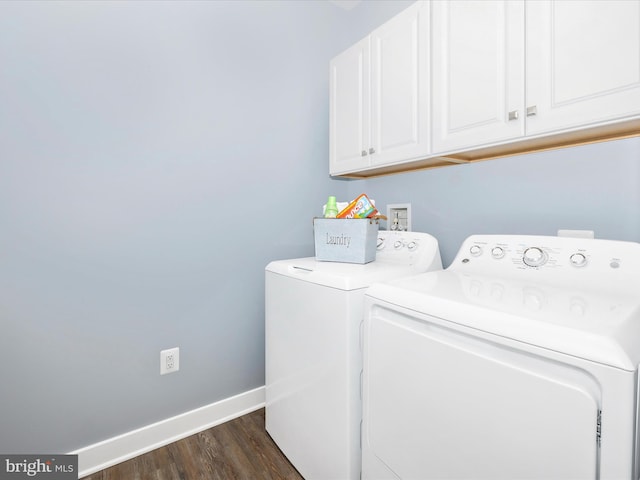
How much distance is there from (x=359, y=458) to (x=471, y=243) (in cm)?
94

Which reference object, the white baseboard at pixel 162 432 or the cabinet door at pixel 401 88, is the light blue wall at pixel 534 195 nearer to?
the cabinet door at pixel 401 88

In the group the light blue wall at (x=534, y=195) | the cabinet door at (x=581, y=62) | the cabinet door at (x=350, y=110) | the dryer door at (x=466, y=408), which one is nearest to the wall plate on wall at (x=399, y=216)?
the light blue wall at (x=534, y=195)

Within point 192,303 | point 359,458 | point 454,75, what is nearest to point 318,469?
point 359,458

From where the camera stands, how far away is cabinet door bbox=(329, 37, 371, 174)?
5.69 ft

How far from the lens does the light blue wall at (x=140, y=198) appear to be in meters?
1.27

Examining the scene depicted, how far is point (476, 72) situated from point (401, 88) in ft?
1.21

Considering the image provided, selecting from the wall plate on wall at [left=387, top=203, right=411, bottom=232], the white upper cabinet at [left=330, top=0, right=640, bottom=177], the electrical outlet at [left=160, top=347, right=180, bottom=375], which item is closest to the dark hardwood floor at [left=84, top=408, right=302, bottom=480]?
the electrical outlet at [left=160, top=347, right=180, bottom=375]

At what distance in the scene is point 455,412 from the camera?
82 cm

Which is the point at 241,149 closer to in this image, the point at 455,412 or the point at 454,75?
the point at 454,75

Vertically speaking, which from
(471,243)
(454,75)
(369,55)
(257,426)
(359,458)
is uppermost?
(369,55)

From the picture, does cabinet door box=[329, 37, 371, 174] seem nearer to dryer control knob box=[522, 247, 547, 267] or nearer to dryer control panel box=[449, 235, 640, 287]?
dryer control panel box=[449, 235, 640, 287]

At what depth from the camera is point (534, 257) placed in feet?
3.70

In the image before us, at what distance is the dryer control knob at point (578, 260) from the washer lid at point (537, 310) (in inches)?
3.3

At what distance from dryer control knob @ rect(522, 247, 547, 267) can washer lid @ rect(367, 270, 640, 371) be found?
90 millimetres
